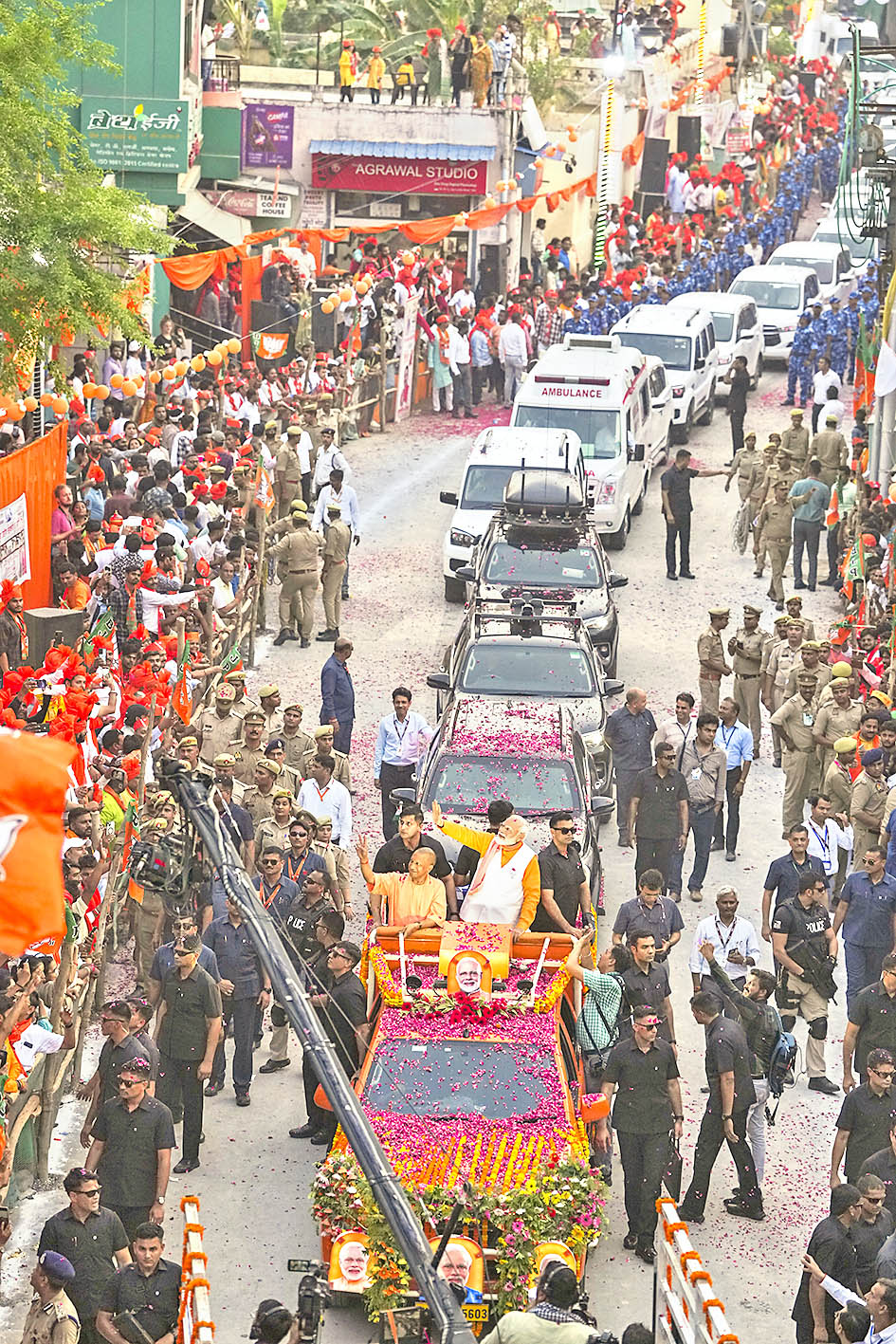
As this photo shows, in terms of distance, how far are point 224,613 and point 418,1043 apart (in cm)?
867

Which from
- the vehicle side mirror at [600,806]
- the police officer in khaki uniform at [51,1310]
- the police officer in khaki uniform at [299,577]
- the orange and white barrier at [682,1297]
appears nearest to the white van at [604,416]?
the police officer in khaki uniform at [299,577]

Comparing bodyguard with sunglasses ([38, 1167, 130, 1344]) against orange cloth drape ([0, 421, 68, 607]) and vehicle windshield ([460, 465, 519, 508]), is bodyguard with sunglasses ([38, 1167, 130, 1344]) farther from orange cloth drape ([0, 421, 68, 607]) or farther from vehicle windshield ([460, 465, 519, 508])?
vehicle windshield ([460, 465, 519, 508])

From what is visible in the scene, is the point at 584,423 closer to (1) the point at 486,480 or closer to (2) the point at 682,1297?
(1) the point at 486,480

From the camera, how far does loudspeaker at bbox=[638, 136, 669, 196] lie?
49.8m

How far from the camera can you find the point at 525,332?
3584 centimetres

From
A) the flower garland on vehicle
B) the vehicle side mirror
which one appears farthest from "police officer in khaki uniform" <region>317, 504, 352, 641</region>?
the flower garland on vehicle

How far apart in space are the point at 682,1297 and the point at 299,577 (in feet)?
43.2

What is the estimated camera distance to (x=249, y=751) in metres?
17.7

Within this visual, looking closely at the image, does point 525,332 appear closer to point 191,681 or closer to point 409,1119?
point 191,681

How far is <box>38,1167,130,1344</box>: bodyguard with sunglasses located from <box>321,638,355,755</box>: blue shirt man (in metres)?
8.64

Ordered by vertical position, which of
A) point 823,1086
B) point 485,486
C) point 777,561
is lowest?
point 823,1086

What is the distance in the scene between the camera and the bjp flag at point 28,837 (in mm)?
8211

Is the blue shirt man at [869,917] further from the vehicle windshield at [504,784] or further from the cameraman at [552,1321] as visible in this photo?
the cameraman at [552,1321]

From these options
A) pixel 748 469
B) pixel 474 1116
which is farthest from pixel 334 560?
pixel 474 1116
